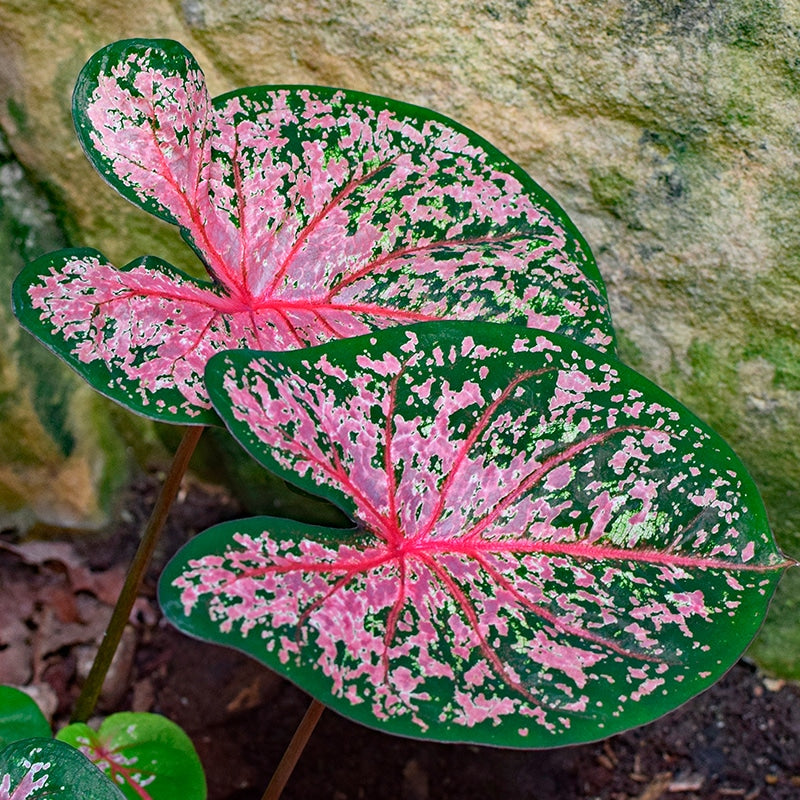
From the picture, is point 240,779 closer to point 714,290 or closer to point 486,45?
point 714,290

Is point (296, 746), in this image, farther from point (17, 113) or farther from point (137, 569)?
point (17, 113)

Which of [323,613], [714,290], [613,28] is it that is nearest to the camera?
[323,613]

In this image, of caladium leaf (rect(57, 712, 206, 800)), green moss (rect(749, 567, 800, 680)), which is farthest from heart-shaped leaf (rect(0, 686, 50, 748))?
green moss (rect(749, 567, 800, 680))

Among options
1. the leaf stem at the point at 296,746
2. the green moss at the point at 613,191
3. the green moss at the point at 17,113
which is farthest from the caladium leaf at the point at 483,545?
the green moss at the point at 17,113

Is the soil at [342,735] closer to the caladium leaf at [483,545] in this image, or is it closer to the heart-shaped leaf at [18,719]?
the heart-shaped leaf at [18,719]

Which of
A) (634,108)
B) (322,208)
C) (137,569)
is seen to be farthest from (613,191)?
(137,569)

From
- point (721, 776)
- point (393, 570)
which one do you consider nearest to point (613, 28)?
point (393, 570)
